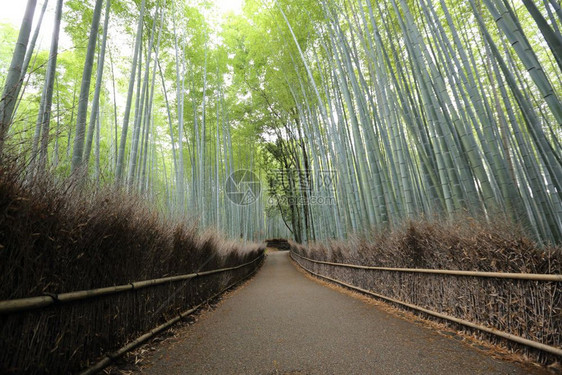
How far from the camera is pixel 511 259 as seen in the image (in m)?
1.75

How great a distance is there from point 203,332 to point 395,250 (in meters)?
2.37

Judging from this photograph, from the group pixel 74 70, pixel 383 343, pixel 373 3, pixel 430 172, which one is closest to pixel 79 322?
pixel 383 343

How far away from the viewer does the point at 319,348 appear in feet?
6.23

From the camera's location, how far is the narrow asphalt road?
155 cm

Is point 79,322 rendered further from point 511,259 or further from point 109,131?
point 109,131

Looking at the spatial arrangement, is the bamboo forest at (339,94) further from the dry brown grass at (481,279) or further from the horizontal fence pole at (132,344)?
the horizontal fence pole at (132,344)

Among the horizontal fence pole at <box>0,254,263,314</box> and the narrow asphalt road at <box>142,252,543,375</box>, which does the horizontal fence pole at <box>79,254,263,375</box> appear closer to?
the narrow asphalt road at <box>142,252,543,375</box>

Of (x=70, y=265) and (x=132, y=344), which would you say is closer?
(x=70, y=265)

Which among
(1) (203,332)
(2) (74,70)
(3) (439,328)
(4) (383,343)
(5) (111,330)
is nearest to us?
(5) (111,330)

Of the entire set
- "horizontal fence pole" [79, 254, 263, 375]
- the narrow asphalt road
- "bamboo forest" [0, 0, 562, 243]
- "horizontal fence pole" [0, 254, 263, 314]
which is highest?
"bamboo forest" [0, 0, 562, 243]

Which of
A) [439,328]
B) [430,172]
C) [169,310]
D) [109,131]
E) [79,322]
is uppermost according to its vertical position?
[109,131]

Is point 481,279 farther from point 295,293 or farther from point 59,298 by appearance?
point 295,293

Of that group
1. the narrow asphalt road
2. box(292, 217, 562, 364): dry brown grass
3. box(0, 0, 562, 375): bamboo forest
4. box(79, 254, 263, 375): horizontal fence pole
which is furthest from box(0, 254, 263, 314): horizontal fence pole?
box(292, 217, 562, 364): dry brown grass

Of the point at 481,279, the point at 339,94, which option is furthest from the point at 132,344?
the point at 339,94
